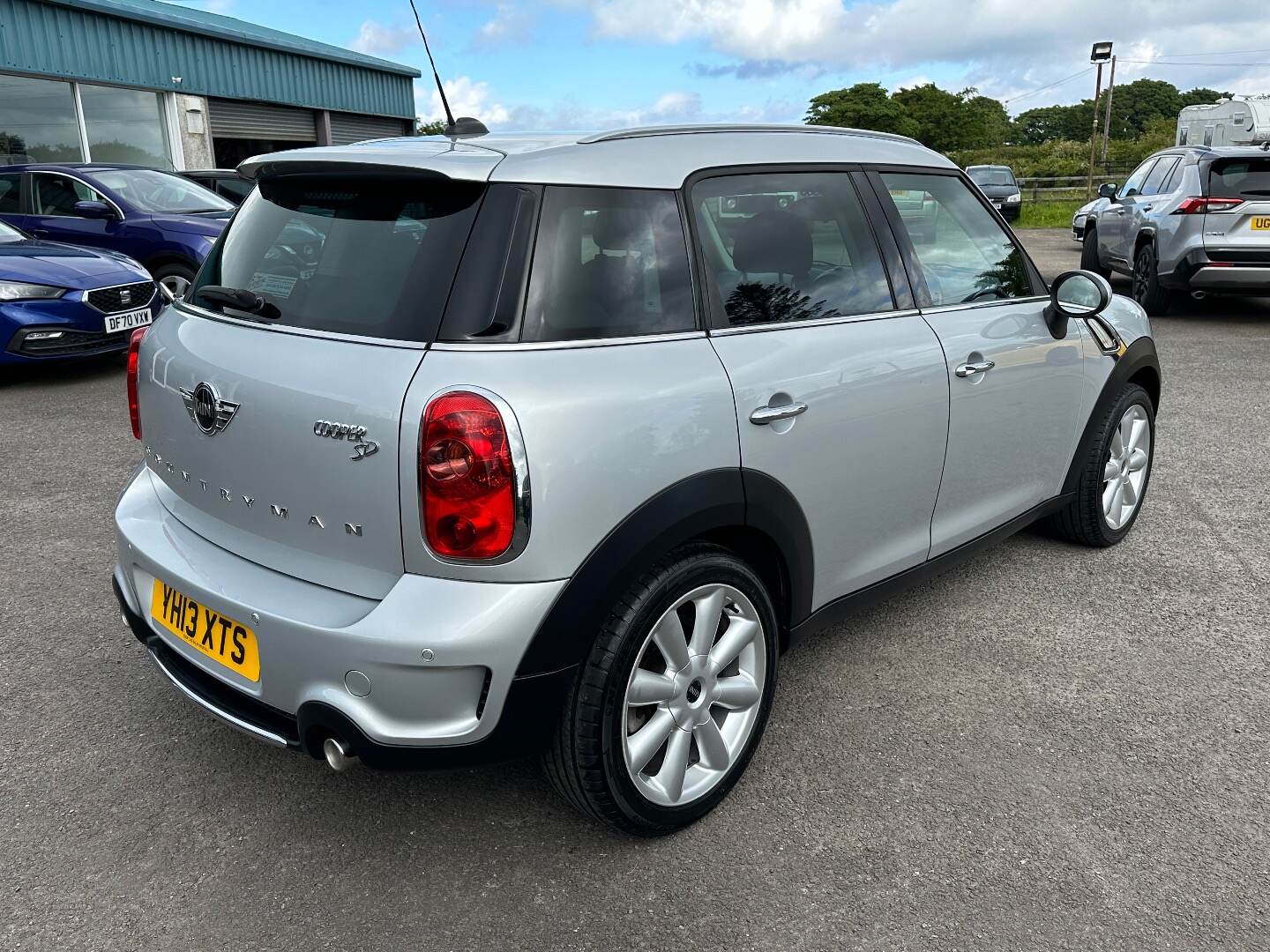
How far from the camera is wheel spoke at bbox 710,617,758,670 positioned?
253 cm

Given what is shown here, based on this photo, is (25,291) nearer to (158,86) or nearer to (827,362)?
(827,362)

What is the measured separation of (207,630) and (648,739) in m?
1.03

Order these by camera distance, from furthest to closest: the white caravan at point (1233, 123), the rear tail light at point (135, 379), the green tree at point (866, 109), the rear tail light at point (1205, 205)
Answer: the green tree at point (866, 109), the white caravan at point (1233, 123), the rear tail light at point (1205, 205), the rear tail light at point (135, 379)

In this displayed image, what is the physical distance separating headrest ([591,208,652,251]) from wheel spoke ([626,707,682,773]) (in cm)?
106

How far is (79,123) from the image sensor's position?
55.2 ft

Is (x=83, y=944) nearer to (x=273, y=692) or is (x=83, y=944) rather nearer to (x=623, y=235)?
(x=273, y=692)

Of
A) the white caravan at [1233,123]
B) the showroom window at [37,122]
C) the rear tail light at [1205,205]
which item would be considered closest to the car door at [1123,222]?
the rear tail light at [1205,205]

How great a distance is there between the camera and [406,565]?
2.12m

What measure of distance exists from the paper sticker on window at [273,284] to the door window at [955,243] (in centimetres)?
172

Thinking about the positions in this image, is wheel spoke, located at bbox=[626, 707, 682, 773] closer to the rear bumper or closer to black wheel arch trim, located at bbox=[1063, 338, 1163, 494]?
the rear bumper

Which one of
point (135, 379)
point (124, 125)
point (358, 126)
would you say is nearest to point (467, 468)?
point (135, 379)

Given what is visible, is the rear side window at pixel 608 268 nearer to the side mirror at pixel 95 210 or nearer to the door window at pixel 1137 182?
the side mirror at pixel 95 210

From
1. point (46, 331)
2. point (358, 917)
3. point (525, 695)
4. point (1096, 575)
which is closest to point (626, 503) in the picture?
point (525, 695)

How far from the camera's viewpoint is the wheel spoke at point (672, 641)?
2.38 metres
